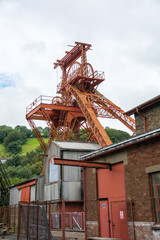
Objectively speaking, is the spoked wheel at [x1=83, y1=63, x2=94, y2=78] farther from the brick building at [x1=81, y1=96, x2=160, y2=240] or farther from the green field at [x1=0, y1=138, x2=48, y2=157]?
the green field at [x1=0, y1=138, x2=48, y2=157]

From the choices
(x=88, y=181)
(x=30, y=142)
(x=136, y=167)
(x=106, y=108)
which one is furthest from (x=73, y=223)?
(x=30, y=142)

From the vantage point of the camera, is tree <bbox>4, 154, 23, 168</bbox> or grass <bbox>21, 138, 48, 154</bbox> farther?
grass <bbox>21, 138, 48, 154</bbox>

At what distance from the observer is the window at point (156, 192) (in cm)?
1043

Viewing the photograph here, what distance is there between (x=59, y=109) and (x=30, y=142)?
103377 millimetres

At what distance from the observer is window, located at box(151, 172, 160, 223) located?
411 inches

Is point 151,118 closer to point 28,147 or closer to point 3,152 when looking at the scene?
point 28,147

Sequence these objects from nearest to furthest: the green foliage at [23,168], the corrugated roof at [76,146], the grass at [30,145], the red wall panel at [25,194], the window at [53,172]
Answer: the window at [53,172] → the corrugated roof at [76,146] → the red wall panel at [25,194] → the green foliage at [23,168] → the grass at [30,145]

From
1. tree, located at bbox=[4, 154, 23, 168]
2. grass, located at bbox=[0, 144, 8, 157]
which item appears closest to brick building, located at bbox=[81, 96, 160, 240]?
tree, located at bbox=[4, 154, 23, 168]

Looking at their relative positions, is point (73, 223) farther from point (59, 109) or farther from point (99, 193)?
point (59, 109)

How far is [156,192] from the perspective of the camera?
10.6 meters

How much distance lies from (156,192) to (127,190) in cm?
162

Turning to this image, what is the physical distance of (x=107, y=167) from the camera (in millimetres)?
13227

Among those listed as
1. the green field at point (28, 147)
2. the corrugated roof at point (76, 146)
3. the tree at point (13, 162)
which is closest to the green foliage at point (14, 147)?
the green field at point (28, 147)

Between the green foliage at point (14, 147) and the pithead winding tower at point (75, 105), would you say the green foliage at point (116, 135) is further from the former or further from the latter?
the pithead winding tower at point (75, 105)
